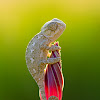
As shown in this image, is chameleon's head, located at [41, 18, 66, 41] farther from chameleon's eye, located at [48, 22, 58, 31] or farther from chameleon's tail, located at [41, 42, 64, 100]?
chameleon's tail, located at [41, 42, 64, 100]

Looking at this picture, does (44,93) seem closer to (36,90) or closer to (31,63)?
(31,63)

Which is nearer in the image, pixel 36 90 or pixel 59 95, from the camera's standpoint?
pixel 59 95

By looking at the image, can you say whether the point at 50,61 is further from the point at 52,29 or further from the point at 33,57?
the point at 52,29

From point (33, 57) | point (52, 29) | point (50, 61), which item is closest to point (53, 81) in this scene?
point (50, 61)

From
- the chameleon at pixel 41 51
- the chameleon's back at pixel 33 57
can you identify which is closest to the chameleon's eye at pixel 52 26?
the chameleon at pixel 41 51

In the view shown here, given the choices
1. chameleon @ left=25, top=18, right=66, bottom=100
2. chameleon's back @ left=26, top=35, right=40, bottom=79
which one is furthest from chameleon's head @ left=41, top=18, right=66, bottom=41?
chameleon's back @ left=26, top=35, right=40, bottom=79

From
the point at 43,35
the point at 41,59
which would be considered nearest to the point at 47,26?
the point at 43,35
